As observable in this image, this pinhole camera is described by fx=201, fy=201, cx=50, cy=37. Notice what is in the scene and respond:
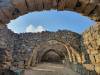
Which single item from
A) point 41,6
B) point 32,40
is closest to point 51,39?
point 32,40

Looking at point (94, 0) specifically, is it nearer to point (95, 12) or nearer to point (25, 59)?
point (95, 12)

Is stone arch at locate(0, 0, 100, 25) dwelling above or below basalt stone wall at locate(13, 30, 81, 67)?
below

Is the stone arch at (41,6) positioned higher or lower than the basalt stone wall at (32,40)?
lower

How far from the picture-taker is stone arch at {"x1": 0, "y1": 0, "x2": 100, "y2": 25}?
8.73ft

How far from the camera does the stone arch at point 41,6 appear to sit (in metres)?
2.66

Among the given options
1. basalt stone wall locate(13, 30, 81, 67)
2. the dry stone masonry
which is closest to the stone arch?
the dry stone masonry

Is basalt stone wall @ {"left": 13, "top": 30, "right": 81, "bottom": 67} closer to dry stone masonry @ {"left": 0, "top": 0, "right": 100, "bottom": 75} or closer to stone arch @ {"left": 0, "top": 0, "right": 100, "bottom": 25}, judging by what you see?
dry stone masonry @ {"left": 0, "top": 0, "right": 100, "bottom": 75}

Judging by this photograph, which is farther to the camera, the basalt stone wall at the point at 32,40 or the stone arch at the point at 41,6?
the basalt stone wall at the point at 32,40

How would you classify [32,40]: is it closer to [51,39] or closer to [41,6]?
[51,39]

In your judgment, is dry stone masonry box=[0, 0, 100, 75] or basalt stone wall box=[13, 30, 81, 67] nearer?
dry stone masonry box=[0, 0, 100, 75]

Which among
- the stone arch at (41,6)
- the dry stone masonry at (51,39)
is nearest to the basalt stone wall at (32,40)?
the dry stone masonry at (51,39)

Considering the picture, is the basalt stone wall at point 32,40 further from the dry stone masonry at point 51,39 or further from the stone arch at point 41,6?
the stone arch at point 41,6

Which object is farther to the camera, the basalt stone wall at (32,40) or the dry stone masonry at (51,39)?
the basalt stone wall at (32,40)

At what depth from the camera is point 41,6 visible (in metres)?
2.75
